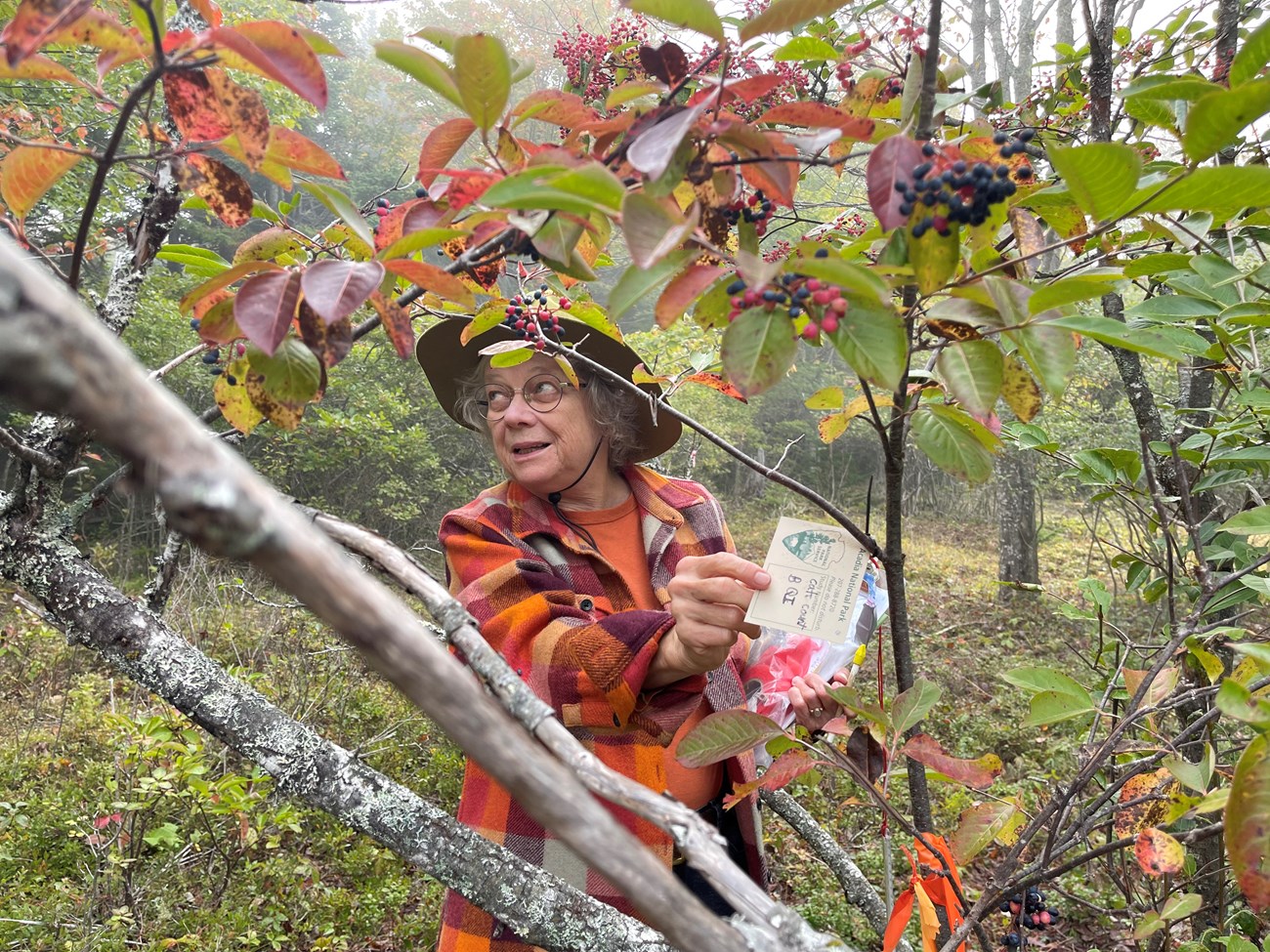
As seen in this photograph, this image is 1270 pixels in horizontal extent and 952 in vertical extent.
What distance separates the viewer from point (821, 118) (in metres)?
0.74

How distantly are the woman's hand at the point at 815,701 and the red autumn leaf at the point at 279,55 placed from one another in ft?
4.06

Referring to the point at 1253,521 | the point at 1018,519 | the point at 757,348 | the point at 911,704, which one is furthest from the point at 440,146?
the point at 1018,519

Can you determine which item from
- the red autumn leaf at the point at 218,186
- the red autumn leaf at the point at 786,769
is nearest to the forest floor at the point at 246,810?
the red autumn leaf at the point at 786,769

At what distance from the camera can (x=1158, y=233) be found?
981 mm

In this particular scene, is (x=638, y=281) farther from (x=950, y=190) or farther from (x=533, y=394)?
(x=533, y=394)

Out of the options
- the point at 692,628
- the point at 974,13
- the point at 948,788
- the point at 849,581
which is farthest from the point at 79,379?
the point at 974,13

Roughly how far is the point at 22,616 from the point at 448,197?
28.6 feet

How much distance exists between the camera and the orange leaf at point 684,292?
685 mm

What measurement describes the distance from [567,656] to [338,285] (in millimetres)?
914

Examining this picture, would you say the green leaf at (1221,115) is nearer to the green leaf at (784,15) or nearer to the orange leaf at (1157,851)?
the green leaf at (784,15)

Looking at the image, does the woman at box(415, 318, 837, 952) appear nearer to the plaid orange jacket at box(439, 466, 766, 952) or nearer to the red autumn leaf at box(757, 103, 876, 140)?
the plaid orange jacket at box(439, 466, 766, 952)

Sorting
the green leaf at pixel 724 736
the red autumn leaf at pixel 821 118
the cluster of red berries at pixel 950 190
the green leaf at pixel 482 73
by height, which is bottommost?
the green leaf at pixel 724 736

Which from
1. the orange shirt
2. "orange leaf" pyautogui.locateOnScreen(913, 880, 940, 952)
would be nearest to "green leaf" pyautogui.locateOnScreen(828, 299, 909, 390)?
"orange leaf" pyautogui.locateOnScreen(913, 880, 940, 952)

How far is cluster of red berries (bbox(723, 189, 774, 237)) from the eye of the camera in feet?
2.63
